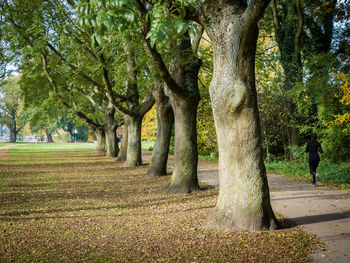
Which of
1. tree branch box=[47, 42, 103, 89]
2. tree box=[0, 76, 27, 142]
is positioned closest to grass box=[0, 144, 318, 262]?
tree branch box=[47, 42, 103, 89]

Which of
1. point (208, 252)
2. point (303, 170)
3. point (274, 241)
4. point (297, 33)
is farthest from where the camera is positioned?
point (297, 33)

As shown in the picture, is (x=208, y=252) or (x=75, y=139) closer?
(x=208, y=252)

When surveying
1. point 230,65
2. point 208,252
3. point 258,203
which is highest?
point 230,65

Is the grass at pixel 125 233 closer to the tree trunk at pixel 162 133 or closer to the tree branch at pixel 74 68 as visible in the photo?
the tree trunk at pixel 162 133

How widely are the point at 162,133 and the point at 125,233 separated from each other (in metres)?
Answer: 8.70

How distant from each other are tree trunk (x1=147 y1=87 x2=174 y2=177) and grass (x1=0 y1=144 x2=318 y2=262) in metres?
3.90

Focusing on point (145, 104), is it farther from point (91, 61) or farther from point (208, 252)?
point (208, 252)

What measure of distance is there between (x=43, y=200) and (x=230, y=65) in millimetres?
6769

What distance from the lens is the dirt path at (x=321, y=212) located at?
5095mm

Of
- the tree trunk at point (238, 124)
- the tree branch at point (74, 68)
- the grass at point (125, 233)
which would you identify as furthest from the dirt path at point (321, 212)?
the tree branch at point (74, 68)

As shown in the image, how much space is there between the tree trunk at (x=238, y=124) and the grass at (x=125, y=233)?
40 cm

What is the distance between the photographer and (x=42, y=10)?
15.1m

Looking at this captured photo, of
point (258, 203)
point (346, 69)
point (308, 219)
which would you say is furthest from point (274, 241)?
point (346, 69)

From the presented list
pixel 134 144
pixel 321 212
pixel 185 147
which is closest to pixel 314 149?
pixel 321 212
